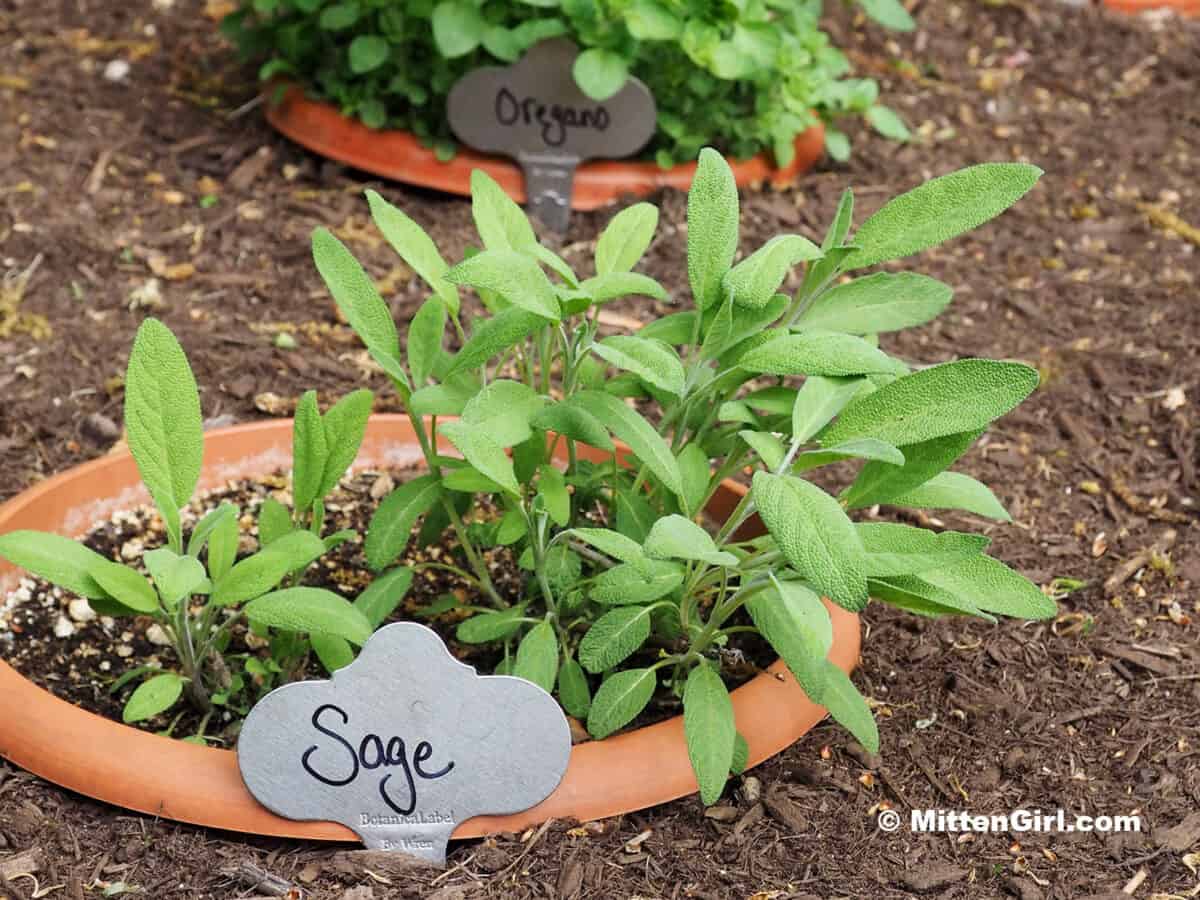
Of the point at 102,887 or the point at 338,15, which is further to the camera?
the point at 338,15

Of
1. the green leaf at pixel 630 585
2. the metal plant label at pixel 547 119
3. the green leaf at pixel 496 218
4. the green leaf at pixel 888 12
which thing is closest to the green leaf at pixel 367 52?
the metal plant label at pixel 547 119

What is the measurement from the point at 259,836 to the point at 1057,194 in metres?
1.91

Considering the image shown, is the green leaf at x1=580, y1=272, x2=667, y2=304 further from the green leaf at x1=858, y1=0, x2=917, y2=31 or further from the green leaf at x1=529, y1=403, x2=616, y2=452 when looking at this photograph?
the green leaf at x1=858, y1=0, x2=917, y2=31

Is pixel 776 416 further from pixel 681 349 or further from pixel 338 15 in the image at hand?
pixel 338 15

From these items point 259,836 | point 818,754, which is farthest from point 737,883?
point 259,836

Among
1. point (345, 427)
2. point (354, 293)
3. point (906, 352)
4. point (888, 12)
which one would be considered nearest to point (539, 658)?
point (345, 427)

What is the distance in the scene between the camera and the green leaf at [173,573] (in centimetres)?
113

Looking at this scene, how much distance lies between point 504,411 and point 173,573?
30 cm

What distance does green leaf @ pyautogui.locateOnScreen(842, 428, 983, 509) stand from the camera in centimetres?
121

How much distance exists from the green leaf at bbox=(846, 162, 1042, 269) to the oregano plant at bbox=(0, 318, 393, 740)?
1.58ft

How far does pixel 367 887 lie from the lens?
1.23 m

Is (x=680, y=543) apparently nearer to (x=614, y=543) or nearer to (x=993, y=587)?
(x=614, y=543)

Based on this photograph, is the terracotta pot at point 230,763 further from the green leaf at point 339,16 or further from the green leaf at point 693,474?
the green leaf at point 339,16

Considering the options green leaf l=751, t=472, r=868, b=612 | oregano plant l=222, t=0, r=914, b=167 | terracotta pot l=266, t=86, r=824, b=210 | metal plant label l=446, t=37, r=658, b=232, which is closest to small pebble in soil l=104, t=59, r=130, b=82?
oregano plant l=222, t=0, r=914, b=167
